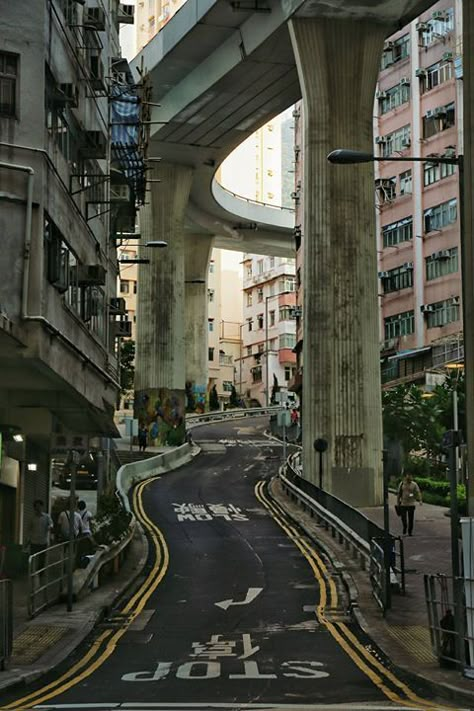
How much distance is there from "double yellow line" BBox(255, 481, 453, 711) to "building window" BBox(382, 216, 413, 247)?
3562cm

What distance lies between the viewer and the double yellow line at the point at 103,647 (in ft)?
43.4

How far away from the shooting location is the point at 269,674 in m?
14.6

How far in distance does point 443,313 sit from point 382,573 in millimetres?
42617

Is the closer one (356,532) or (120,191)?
(356,532)

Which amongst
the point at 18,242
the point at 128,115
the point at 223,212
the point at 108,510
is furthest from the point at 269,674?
the point at 223,212

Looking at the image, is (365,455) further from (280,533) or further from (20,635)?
(20,635)

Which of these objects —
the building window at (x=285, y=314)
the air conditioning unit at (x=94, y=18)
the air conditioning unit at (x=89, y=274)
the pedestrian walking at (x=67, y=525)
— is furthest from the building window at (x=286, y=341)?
the pedestrian walking at (x=67, y=525)

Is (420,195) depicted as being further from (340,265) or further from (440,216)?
(340,265)

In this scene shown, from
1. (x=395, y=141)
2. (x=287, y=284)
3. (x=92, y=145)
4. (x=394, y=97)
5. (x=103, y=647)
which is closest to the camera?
(x=103, y=647)

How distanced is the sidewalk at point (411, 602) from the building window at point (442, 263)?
25.9 meters

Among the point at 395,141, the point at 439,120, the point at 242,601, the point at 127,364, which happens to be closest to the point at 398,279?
the point at 395,141

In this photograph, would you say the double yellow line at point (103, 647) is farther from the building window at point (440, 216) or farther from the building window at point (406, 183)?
the building window at point (406, 183)

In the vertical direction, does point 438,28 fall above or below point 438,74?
above

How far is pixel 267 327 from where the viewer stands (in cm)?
11894
